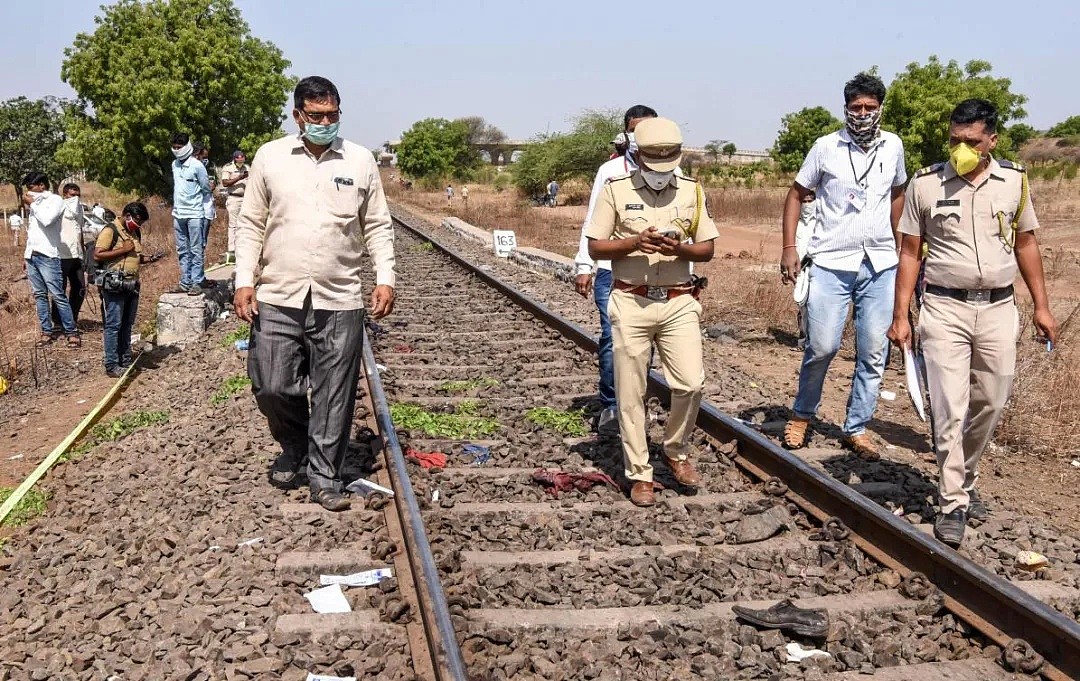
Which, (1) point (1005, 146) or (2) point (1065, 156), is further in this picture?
(2) point (1065, 156)

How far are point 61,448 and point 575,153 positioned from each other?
43011mm

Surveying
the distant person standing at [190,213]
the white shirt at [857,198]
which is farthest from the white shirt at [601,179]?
the distant person standing at [190,213]

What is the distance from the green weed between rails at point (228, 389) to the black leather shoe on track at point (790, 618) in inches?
189

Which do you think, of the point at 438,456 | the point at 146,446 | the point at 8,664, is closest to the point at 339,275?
the point at 438,456

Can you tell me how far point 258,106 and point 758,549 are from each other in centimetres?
3677

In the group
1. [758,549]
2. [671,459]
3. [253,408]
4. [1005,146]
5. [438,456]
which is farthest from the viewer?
[1005,146]

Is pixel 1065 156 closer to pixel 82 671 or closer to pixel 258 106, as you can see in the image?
pixel 258 106

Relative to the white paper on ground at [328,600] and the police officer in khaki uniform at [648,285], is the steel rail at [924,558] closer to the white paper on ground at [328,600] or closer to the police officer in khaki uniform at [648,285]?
the police officer in khaki uniform at [648,285]

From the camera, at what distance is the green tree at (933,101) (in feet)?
111

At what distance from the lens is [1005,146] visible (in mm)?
35250

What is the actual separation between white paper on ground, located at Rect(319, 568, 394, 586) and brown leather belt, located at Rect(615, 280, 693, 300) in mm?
1913

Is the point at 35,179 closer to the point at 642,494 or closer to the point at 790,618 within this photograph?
the point at 642,494

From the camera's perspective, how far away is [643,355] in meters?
4.89

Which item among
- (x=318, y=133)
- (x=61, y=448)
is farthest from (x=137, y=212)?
(x=318, y=133)
